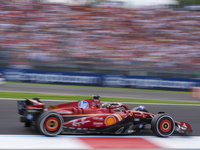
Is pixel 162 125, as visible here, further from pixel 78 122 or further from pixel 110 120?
pixel 78 122

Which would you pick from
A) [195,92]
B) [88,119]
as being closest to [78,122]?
[88,119]

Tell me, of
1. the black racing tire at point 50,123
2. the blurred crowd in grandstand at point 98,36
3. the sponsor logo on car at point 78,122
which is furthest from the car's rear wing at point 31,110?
the blurred crowd in grandstand at point 98,36

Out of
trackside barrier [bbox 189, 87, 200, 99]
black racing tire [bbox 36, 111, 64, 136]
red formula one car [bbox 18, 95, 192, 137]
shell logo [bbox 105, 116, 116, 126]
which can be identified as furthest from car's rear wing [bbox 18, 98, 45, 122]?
trackside barrier [bbox 189, 87, 200, 99]

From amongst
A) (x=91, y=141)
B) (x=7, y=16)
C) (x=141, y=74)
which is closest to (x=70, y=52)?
(x=141, y=74)

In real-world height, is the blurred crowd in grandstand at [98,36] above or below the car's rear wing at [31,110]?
above

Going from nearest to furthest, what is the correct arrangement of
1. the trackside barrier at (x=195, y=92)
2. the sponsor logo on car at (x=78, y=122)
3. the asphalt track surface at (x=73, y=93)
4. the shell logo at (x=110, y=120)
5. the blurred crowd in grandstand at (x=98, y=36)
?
the sponsor logo on car at (x=78, y=122), the shell logo at (x=110, y=120), the asphalt track surface at (x=73, y=93), the trackside barrier at (x=195, y=92), the blurred crowd in grandstand at (x=98, y=36)

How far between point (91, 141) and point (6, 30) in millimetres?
12740

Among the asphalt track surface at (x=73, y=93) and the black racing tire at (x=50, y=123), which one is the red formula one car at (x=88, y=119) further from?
the asphalt track surface at (x=73, y=93)

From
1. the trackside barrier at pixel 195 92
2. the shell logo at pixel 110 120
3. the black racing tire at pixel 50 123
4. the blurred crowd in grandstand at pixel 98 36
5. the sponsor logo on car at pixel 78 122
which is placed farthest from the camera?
the blurred crowd in grandstand at pixel 98 36

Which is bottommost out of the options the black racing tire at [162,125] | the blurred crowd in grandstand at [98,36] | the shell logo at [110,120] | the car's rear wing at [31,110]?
the black racing tire at [162,125]

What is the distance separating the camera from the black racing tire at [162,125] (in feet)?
17.1

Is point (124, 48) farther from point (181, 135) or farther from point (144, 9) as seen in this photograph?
point (181, 135)

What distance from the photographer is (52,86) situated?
13.1 meters

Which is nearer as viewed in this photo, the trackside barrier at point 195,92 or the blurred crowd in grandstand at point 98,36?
the trackside barrier at point 195,92
